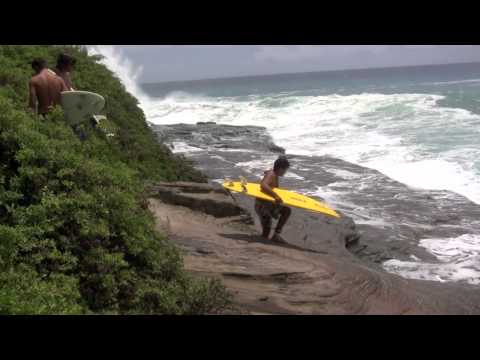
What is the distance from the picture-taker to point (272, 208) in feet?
25.5

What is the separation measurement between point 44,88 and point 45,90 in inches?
1.2

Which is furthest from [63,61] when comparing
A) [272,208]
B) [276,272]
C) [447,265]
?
[447,265]

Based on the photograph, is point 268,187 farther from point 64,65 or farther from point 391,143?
point 391,143

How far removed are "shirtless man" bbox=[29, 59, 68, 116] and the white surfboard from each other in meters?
0.15

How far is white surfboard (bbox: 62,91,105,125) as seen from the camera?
270 inches

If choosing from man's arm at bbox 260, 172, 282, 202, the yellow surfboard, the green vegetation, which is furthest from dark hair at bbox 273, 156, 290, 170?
the green vegetation

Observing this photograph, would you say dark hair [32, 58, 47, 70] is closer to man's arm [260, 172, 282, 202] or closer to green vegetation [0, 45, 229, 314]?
green vegetation [0, 45, 229, 314]

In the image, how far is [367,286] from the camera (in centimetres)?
627

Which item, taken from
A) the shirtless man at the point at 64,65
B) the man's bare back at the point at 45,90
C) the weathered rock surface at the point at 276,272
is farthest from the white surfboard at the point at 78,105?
the weathered rock surface at the point at 276,272

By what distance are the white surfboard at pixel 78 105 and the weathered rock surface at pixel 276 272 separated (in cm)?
152

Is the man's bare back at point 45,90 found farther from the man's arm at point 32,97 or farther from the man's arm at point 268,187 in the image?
the man's arm at point 268,187
